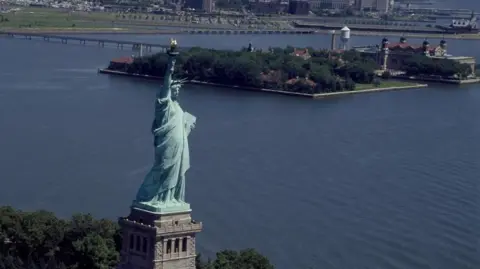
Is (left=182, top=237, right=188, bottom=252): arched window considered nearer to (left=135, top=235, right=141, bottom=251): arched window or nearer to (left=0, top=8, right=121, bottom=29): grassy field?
(left=135, top=235, right=141, bottom=251): arched window

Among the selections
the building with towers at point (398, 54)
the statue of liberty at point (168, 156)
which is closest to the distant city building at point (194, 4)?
the building with towers at point (398, 54)

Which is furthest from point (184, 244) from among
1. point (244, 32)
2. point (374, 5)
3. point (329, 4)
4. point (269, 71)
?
point (374, 5)

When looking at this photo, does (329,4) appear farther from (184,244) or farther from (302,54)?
(184,244)

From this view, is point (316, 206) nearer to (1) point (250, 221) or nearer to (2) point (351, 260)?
(1) point (250, 221)

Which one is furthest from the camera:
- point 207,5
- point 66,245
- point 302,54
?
point 207,5

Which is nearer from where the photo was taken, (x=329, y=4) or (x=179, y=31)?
(x=179, y=31)

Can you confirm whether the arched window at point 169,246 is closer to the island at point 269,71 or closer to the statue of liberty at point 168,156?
the statue of liberty at point 168,156

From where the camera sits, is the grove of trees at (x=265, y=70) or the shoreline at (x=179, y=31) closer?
the grove of trees at (x=265, y=70)

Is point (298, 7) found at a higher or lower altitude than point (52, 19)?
higher
